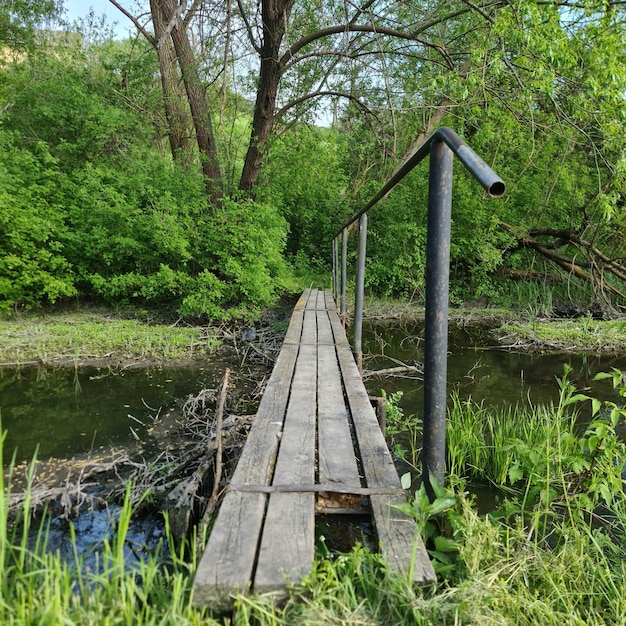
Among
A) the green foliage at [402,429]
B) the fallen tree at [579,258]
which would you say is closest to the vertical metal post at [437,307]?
the green foliage at [402,429]

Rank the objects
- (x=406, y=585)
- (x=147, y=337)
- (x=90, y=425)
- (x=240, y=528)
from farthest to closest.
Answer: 1. (x=147, y=337)
2. (x=90, y=425)
3. (x=240, y=528)
4. (x=406, y=585)

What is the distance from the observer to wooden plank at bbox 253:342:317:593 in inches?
48.9

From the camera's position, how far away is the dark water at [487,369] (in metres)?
4.96

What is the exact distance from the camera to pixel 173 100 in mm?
7980

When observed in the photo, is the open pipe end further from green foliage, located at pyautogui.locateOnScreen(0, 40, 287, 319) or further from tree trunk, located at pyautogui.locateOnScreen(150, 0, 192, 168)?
tree trunk, located at pyautogui.locateOnScreen(150, 0, 192, 168)

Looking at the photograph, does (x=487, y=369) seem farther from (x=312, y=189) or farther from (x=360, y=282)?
(x=312, y=189)

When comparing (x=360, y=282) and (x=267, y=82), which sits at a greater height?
(x=267, y=82)

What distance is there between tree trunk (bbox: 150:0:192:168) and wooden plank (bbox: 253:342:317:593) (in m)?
7.00

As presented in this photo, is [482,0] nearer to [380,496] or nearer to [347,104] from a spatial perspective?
[347,104]

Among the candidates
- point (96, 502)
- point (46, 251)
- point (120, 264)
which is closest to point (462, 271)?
point (120, 264)

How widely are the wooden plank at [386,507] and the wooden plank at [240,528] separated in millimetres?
356

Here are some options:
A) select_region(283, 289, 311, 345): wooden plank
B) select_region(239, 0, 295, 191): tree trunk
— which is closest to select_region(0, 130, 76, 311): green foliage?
select_region(239, 0, 295, 191): tree trunk

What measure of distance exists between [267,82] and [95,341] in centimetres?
433

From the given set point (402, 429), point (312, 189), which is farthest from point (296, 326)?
point (312, 189)
